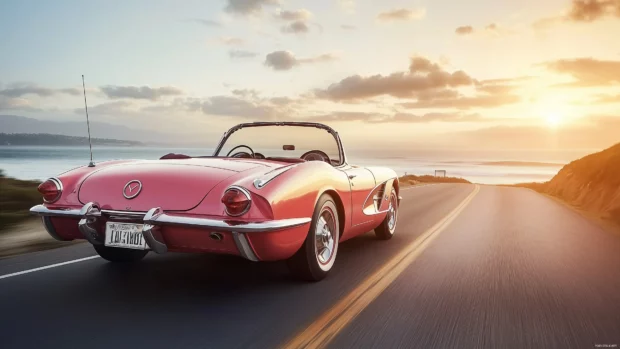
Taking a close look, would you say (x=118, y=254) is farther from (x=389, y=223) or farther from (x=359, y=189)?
(x=389, y=223)

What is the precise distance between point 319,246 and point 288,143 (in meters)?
1.65

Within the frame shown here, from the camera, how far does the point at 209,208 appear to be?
475 cm

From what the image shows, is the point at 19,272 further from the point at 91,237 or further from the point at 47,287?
the point at 91,237

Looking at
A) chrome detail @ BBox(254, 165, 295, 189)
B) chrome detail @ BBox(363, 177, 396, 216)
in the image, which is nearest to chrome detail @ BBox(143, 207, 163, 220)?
chrome detail @ BBox(254, 165, 295, 189)

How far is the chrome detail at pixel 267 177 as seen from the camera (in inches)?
191

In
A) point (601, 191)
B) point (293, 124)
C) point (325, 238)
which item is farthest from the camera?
point (601, 191)

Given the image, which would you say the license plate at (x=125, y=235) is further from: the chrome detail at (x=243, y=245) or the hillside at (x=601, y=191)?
the hillside at (x=601, y=191)

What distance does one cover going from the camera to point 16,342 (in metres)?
3.71

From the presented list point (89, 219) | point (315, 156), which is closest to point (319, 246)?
point (315, 156)

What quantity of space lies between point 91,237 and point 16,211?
23.2 feet

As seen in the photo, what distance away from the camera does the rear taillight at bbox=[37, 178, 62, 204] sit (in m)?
5.39

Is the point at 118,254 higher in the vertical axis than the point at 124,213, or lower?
lower

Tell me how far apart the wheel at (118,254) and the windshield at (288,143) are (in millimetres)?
1511

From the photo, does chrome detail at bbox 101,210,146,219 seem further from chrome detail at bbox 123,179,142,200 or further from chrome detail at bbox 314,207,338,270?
chrome detail at bbox 314,207,338,270
